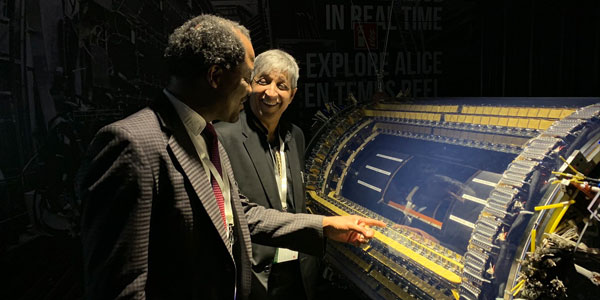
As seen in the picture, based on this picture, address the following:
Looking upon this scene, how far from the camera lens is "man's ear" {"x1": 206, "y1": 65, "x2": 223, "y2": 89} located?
1.24m

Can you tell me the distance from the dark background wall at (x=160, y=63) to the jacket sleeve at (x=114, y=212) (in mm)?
2137

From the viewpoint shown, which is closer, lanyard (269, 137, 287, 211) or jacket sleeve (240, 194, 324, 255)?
jacket sleeve (240, 194, 324, 255)

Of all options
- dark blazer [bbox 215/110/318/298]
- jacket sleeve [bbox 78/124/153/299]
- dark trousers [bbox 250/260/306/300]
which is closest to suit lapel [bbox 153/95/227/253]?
jacket sleeve [bbox 78/124/153/299]

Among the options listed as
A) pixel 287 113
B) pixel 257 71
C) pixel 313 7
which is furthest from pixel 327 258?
pixel 313 7

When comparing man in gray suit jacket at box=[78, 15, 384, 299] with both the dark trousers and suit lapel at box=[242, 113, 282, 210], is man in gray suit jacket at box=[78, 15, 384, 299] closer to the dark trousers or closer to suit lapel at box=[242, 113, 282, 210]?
suit lapel at box=[242, 113, 282, 210]

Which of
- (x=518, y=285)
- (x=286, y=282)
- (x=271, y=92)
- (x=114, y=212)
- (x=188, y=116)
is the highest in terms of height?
(x=271, y=92)

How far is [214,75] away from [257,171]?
1.00 m

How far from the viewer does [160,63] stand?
3.20 m

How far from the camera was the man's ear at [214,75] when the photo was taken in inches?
48.6

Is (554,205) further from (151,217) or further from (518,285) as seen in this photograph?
(151,217)

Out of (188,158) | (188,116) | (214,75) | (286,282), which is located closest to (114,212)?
(188,158)

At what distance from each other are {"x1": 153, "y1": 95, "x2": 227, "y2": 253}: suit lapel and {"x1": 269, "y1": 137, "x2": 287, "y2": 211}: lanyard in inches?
39.2

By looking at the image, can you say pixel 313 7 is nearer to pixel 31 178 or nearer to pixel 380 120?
pixel 380 120

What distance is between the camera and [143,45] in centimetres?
308
